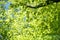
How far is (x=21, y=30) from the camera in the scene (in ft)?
63.7

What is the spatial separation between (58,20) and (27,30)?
2.54 m

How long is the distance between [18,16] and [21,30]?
3.53 feet

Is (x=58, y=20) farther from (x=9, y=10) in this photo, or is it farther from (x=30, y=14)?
(x=9, y=10)

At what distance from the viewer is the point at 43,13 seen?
18234 millimetres

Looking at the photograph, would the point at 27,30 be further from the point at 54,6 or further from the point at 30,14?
the point at 54,6

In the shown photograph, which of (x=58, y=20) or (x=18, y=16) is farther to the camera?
(x=18, y=16)

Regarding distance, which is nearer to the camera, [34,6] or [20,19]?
[34,6]

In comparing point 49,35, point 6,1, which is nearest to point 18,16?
point 6,1

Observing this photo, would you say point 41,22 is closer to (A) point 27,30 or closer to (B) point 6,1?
(A) point 27,30

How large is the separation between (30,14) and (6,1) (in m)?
2.35

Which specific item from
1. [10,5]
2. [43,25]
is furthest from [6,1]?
[43,25]

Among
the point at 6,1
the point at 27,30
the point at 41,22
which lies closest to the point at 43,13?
the point at 41,22

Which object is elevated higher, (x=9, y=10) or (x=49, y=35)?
(x=9, y=10)

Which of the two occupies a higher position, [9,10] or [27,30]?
[9,10]
